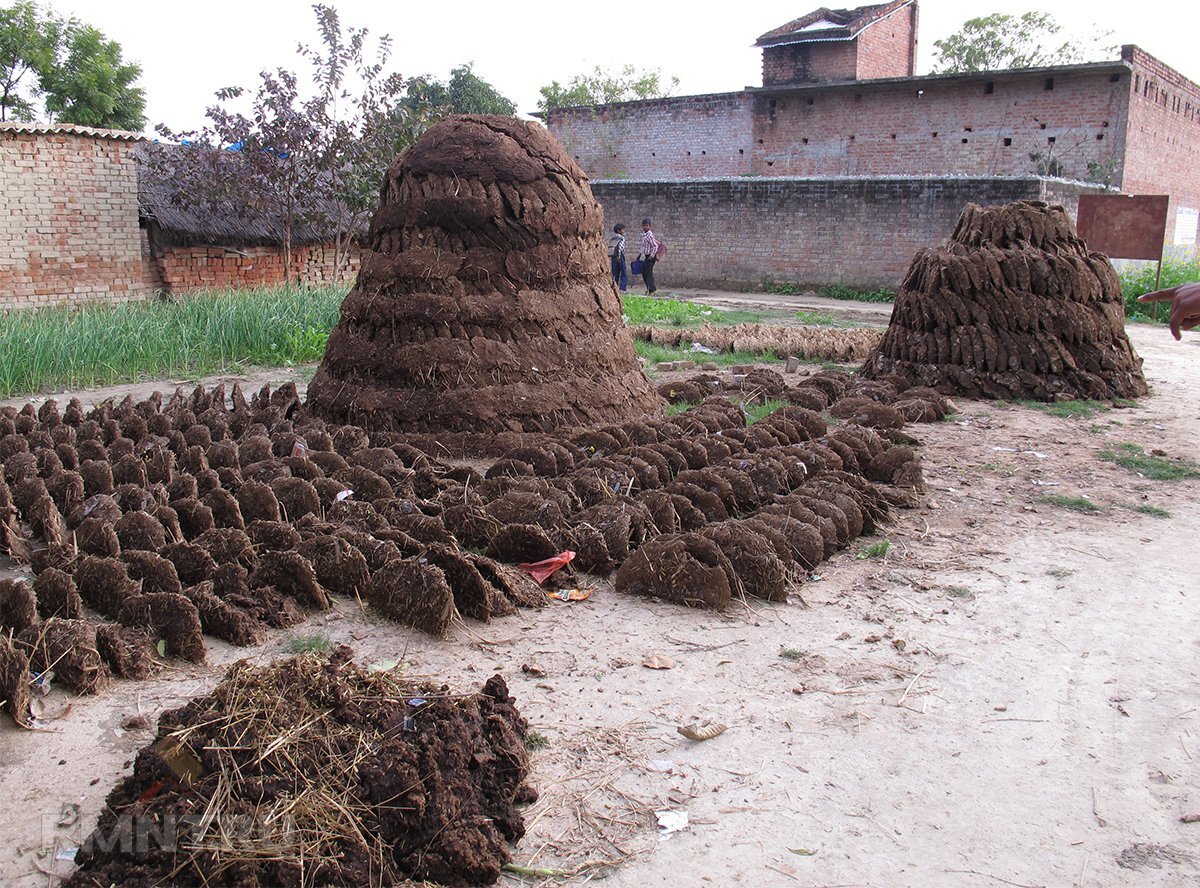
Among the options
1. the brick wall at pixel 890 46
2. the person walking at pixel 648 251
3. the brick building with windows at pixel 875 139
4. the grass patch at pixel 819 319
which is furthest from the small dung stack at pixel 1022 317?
the brick wall at pixel 890 46

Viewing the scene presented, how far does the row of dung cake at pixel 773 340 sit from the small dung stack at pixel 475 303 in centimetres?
500

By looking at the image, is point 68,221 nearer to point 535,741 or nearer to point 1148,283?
point 535,741

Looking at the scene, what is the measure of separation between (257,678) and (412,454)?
346 centimetres

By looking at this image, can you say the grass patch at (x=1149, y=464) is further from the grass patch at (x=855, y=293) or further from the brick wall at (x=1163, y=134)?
the brick wall at (x=1163, y=134)

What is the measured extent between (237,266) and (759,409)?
36.9ft

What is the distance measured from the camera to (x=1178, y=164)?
27.7 metres

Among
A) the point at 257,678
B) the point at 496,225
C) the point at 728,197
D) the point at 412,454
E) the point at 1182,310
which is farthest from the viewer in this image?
the point at 728,197

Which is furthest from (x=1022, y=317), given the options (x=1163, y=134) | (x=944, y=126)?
(x=1163, y=134)

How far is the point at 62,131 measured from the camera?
13984 millimetres

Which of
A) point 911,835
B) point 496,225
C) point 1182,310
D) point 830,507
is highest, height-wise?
point 496,225

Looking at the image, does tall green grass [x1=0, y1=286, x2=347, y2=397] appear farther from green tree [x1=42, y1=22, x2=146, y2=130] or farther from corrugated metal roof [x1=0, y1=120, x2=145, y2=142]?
green tree [x1=42, y1=22, x2=146, y2=130]

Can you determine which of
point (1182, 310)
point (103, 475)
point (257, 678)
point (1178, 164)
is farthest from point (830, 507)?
point (1178, 164)

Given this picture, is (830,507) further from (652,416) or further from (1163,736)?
(652,416)

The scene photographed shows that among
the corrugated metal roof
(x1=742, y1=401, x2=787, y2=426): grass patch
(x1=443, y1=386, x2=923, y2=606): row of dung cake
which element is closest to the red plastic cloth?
(x1=443, y1=386, x2=923, y2=606): row of dung cake
